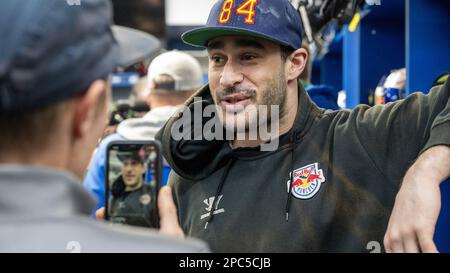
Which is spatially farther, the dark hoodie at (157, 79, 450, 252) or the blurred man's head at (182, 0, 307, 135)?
the blurred man's head at (182, 0, 307, 135)

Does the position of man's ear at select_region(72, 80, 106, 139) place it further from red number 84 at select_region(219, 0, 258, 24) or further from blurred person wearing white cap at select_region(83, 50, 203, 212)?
blurred person wearing white cap at select_region(83, 50, 203, 212)

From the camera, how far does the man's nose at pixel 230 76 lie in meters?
1.76

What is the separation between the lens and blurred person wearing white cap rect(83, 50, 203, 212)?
2535mm

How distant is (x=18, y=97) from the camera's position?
73 centimetres

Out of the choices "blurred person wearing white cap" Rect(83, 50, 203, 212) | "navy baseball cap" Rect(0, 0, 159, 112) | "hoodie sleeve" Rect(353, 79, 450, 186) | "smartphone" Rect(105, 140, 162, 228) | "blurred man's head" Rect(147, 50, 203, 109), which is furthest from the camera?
"blurred man's head" Rect(147, 50, 203, 109)

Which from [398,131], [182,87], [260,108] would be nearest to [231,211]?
[260,108]

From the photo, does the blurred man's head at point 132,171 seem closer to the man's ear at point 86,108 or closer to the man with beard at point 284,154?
the man with beard at point 284,154

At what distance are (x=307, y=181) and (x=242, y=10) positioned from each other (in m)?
0.51

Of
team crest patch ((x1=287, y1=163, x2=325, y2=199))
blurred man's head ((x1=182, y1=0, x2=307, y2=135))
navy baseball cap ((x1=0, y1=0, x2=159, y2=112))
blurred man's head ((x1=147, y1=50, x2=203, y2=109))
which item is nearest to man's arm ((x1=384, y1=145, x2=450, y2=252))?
team crest patch ((x1=287, y1=163, x2=325, y2=199))

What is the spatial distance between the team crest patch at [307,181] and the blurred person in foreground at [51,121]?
2.76 feet

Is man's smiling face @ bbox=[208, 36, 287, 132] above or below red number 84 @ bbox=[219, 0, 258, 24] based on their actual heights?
below

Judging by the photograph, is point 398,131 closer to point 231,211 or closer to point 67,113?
point 231,211

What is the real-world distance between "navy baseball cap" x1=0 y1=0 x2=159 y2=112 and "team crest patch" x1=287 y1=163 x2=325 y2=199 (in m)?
0.94

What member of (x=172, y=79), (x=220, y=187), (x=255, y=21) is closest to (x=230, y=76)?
(x=255, y=21)
